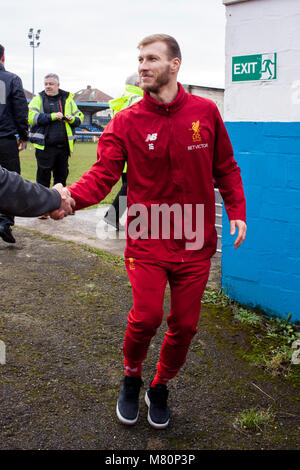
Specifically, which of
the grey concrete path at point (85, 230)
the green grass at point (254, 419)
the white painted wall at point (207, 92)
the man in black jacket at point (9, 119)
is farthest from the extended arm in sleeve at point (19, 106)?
the green grass at point (254, 419)

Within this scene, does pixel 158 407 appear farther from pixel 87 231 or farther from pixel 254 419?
pixel 87 231

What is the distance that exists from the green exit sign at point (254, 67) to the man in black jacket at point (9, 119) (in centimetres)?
316

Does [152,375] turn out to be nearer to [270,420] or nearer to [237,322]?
[270,420]

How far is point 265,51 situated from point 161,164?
1.81 meters

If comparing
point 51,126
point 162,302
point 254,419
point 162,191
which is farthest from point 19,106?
point 254,419

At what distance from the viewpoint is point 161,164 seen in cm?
288

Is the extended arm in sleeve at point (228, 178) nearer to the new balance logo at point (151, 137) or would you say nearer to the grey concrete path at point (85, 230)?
the new balance logo at point (151, 137)

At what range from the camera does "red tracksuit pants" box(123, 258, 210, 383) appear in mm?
2828

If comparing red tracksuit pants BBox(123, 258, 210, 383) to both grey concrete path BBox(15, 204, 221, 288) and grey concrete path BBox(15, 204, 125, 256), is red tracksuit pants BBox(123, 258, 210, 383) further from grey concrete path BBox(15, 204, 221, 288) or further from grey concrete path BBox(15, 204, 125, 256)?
grey concrete path BBox(15, 204, 125, 256)

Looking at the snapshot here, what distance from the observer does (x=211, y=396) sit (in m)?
3.31

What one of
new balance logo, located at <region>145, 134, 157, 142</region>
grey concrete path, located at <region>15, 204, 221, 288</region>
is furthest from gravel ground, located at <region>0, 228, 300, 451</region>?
new balance logo, located at <region>145, 134, 157, 142</region>

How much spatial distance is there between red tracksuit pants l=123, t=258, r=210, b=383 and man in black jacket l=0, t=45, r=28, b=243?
374cm

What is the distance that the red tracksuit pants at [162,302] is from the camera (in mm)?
2828
